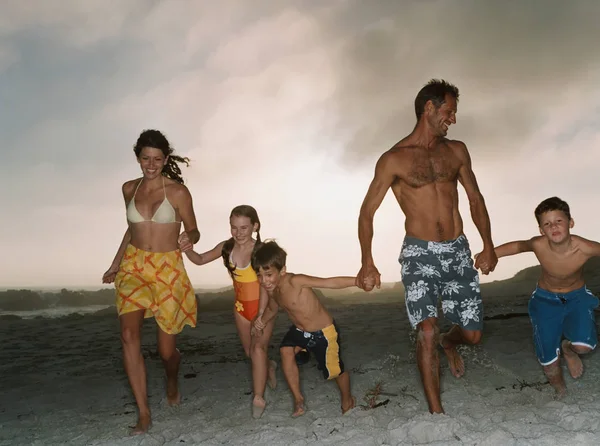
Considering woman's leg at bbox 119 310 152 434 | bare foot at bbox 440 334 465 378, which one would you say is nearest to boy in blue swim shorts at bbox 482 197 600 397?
bare foot at bbox 440 334 465 378

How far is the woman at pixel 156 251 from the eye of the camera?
482 cm

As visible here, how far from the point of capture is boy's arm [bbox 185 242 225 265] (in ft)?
17.6

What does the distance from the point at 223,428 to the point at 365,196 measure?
2.25m

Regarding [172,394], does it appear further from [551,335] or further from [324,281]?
[551,335]

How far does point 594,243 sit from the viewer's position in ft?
15.8

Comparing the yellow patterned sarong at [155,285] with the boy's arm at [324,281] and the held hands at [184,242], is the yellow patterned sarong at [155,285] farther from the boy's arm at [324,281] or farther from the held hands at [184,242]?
the boy's arm at [324,281]

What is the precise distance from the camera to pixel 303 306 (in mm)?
4660

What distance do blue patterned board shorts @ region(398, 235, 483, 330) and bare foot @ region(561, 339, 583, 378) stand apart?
1.23 meters

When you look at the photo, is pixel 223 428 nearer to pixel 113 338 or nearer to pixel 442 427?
pixel 442 427

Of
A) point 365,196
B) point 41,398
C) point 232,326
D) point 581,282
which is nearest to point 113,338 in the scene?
point 232,326

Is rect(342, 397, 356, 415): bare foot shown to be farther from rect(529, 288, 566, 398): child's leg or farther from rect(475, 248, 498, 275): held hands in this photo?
rect(529, 288, 566, 398): child's leg

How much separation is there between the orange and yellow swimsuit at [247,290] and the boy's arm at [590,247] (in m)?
2.93

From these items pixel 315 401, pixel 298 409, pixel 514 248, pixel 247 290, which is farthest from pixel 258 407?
pixel 514 248

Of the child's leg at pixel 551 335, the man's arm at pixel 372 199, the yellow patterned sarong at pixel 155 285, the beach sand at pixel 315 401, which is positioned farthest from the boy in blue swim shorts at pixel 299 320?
the child's leg at pixel 551 335
